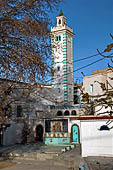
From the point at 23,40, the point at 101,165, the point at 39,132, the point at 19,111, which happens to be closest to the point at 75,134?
the point at 39,132

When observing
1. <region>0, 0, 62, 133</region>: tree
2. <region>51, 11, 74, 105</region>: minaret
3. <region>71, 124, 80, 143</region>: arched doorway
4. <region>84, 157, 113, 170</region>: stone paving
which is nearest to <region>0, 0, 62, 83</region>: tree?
<region>0, 0, 62, 133</region>: tree

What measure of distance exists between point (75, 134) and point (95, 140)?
7.43 metres

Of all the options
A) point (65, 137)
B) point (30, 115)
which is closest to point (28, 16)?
point (65, 137)

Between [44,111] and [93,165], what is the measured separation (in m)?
15.2

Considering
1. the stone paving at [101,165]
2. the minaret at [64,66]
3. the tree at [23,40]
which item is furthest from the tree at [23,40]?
the minaret at [64,66]

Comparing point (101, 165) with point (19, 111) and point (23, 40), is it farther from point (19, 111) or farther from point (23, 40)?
point (19, 111)

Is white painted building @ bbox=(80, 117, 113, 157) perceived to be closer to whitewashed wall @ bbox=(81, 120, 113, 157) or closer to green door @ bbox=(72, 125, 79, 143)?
whitewashed wall @ bbox=(81, 120, 113, 157)

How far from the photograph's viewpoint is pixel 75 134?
22.6 m

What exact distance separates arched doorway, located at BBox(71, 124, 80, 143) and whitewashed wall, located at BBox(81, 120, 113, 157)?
22.8ft

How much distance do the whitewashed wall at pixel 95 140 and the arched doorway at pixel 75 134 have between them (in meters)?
6.94

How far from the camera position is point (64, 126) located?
23922mm

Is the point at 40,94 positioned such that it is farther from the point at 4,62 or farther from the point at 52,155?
the point at 4,62

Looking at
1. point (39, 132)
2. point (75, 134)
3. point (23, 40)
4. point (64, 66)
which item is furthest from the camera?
point (64, 66)

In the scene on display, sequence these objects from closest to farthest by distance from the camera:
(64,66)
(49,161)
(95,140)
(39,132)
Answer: (95,140) < (49,161) < (39,132) < (64,66)
